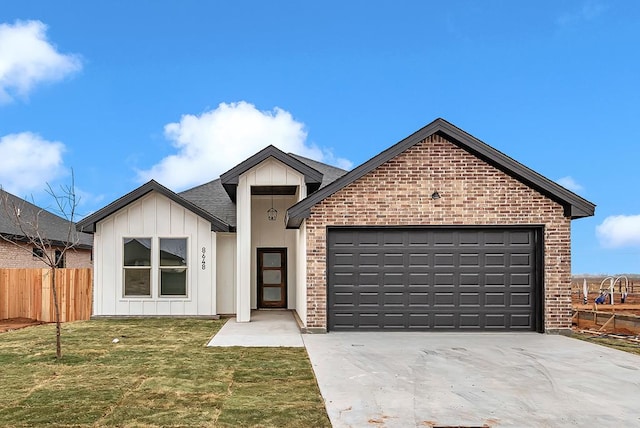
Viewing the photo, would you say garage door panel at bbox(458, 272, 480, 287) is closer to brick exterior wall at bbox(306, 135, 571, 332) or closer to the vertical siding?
brick exterior wall at bbox(306, 135, 571, 332)

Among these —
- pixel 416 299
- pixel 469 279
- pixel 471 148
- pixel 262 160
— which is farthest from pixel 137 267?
pixel 471 148

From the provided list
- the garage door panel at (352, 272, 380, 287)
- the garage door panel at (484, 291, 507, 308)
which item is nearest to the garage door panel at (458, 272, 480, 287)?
the garage door panel at (484, 291, 507, 308)

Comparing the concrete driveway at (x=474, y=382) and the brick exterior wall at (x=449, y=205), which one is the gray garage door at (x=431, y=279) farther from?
the concrete driveway at (x=474, y=382)

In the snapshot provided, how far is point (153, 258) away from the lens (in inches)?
573

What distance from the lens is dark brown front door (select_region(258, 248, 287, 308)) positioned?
17.2 meters

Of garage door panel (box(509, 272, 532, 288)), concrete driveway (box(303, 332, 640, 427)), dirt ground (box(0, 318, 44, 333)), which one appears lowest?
dirt ground (box(0, 318, 44, 333))

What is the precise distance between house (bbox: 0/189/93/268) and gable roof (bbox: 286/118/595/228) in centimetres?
868

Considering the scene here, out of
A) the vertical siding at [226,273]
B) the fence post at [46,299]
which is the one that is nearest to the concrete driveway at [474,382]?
the vertical siding at [226,273]

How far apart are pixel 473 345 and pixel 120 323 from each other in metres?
9.48

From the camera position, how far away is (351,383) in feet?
22.6

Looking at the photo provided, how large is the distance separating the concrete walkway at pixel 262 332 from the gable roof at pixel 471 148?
278 cm

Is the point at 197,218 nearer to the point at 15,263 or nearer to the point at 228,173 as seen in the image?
the point at 228,173

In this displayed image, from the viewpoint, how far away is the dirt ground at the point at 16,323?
14.0 meters

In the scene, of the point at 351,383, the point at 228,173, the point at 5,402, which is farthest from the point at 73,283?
the point at 351,383
